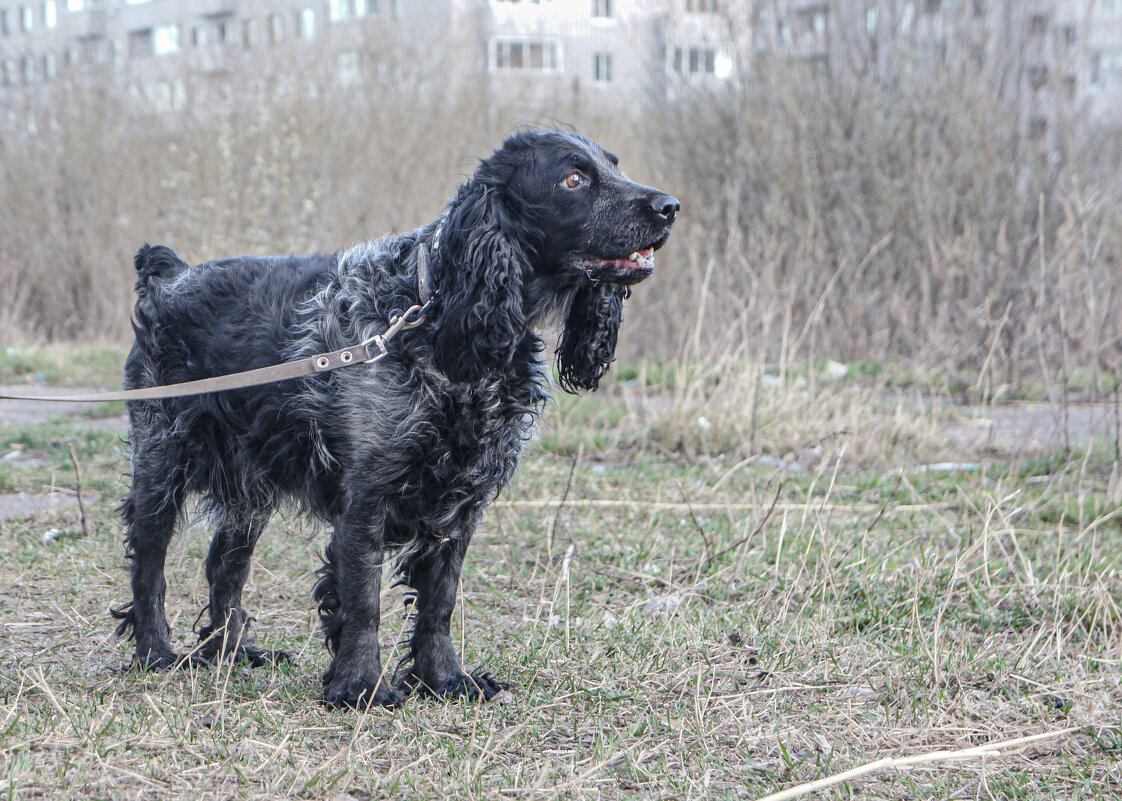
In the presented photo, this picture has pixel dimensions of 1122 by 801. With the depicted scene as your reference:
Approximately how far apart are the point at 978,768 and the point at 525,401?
152cm

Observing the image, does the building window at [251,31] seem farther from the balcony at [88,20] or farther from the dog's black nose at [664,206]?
the dog's black nose at [664,206]

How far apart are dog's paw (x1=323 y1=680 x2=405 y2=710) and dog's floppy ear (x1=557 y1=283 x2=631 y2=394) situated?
3.53 feet

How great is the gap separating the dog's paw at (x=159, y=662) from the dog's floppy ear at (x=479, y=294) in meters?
1.27

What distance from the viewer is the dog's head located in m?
3.03

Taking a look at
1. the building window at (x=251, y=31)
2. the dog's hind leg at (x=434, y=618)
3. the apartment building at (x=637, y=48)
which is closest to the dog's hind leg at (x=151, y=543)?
the dog's hind leg at (x=434, y=618)

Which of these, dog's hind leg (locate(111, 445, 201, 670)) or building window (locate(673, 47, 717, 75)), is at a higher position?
building window (locate(673, 47, 717, 75))

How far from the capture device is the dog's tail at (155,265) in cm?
368

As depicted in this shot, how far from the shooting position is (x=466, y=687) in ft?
10.6

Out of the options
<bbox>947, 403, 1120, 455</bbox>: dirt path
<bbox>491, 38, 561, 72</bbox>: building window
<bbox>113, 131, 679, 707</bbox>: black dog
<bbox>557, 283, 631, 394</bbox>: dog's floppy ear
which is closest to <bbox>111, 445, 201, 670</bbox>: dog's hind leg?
<bbox>113, 131, 679, 707</bbox>: black dog

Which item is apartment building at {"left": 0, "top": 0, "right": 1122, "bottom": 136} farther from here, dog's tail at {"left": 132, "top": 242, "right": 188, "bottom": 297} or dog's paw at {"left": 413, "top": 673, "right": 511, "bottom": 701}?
dog's paw at {"left": 413, "top": 673, "right": 511, "bottom": 701}

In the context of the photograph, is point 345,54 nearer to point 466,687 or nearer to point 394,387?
point 394,387

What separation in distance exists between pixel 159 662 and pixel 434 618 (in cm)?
88

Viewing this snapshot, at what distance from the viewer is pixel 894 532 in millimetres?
5062

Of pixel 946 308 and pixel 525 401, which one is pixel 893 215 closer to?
pixel 946 308
